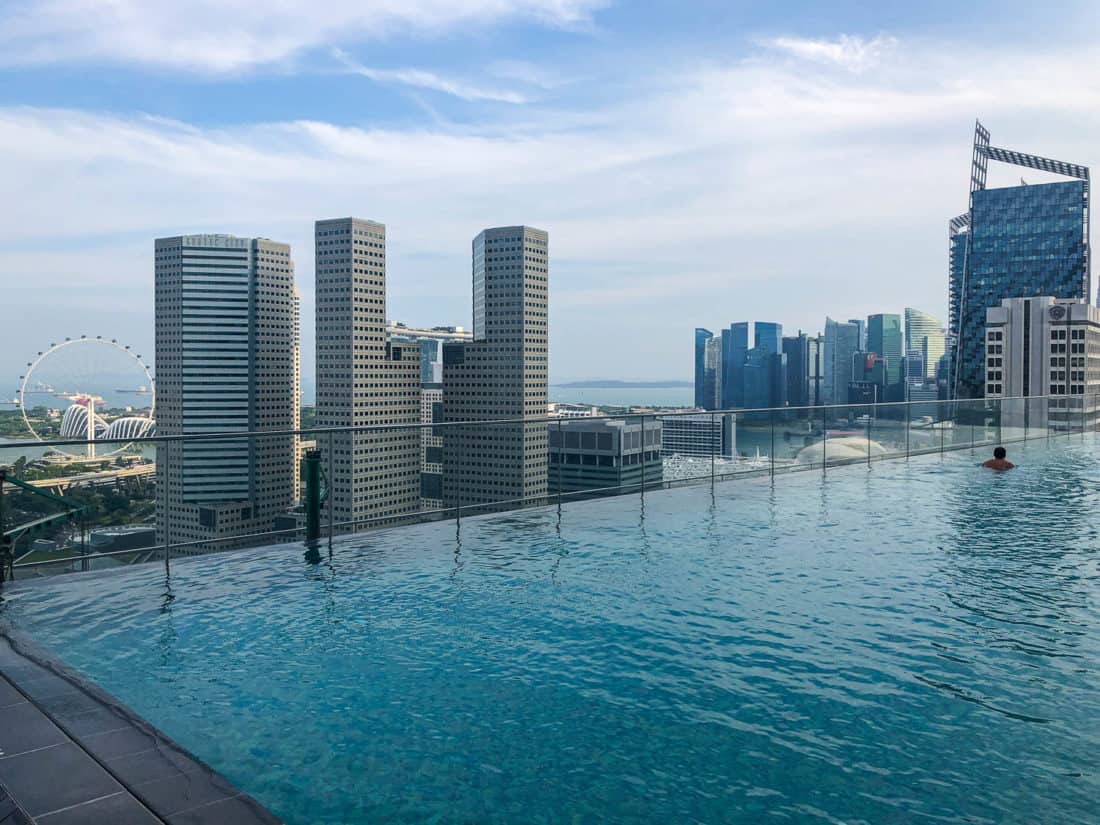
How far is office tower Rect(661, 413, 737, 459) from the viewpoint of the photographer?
10.6 meters

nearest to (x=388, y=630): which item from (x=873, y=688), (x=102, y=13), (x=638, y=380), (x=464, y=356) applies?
(x=873, y=688)

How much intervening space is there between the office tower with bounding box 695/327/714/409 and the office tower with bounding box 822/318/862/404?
115 feet

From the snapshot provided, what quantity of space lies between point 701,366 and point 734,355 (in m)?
7.04

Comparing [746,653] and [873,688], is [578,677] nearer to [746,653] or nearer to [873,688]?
[746,653]

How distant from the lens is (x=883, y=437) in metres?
14.3

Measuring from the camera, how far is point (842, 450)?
13.6 m

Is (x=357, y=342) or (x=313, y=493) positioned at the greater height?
(x=357, y=342)

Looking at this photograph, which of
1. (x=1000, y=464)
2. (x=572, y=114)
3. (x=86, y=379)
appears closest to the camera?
(x=1000, y=464)

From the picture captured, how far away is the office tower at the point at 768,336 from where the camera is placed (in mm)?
144750

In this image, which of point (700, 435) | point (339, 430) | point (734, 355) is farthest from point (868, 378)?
point (339, 430)

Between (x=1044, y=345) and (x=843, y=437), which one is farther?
(x=1044, y=345)

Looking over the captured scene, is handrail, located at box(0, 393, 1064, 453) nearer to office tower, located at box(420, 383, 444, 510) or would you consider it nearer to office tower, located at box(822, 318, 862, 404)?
office tower, located at box(420, 383, 444, 510)

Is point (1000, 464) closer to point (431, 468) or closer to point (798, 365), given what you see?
point (431, 468)

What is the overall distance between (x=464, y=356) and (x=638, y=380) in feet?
333
